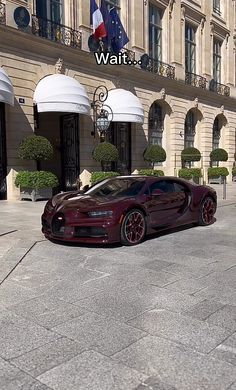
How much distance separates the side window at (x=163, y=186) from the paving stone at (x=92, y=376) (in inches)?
220

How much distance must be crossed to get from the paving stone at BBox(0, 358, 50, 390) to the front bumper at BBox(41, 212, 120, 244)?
4.30 meters

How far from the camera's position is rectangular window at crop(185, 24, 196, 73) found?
28344 millimetres

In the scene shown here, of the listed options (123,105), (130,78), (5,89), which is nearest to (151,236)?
(5,89)

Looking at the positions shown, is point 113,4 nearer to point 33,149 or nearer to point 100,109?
point 100,109

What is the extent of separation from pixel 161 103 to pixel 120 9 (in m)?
6.00

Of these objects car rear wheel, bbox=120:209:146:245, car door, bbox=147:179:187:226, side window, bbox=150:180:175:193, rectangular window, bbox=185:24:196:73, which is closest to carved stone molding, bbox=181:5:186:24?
rectangular window, bbox=185:24:196:73

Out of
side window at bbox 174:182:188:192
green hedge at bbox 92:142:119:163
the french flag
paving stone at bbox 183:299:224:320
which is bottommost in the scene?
paving stone at bbox 183:299:224:320

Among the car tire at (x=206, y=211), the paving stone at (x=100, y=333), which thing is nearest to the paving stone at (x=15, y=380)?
the paving stone at (x=100, y=333)

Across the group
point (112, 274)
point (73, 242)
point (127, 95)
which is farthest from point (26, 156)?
point (112, 274)

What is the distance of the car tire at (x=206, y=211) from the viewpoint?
1002cm

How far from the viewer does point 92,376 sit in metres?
3.12

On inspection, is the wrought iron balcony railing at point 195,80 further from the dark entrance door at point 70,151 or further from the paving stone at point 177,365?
the paving stone at point 177,365

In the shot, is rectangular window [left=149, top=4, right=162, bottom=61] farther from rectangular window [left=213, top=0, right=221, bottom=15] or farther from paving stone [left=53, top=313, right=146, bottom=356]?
paving stone [left=53, top=313, right=146, bottom=356]

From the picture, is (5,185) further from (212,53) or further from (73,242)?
(212,53)
